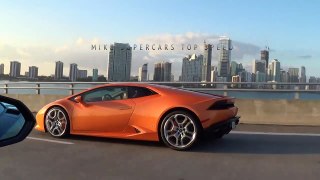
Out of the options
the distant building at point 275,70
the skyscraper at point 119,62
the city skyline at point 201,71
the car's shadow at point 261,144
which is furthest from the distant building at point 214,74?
the car's shadow at point 261,144

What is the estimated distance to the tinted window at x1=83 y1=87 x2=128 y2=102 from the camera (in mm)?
9102

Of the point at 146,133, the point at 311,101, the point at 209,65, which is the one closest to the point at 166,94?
the point at 146,133

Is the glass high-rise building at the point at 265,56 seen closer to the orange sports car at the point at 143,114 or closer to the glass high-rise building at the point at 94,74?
the glass high-rise building at the point at 94,74

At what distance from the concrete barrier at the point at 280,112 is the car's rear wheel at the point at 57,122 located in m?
5.68

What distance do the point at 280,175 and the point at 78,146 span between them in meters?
3.74

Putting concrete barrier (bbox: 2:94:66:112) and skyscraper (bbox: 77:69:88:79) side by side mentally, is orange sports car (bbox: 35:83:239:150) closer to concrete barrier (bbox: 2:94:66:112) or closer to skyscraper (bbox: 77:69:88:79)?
concrete barrier (bbox: 2:94:66:112)

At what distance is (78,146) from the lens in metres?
8.59

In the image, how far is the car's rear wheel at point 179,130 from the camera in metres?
8.17

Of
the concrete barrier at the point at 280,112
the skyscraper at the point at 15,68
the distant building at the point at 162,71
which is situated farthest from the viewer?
the skyscraper at the point at 15,68

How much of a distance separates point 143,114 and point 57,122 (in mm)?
1979

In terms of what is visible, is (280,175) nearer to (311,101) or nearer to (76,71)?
(311,101)

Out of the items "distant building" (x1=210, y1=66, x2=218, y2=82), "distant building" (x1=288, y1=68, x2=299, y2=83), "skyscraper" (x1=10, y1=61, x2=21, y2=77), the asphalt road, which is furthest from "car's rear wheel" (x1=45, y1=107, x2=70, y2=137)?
"skyscraper" (x1=10, y1=61, x2=21, y2=77)

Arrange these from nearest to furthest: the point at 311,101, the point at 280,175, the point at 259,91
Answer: the point at 280,175, the point at 311,101, the point at 259,91

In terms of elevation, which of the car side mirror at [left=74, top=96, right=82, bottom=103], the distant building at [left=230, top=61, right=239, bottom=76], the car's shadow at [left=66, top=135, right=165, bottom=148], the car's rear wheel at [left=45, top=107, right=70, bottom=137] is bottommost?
the car's shadow at [left=66, top=135, right=165, bottom=148]
